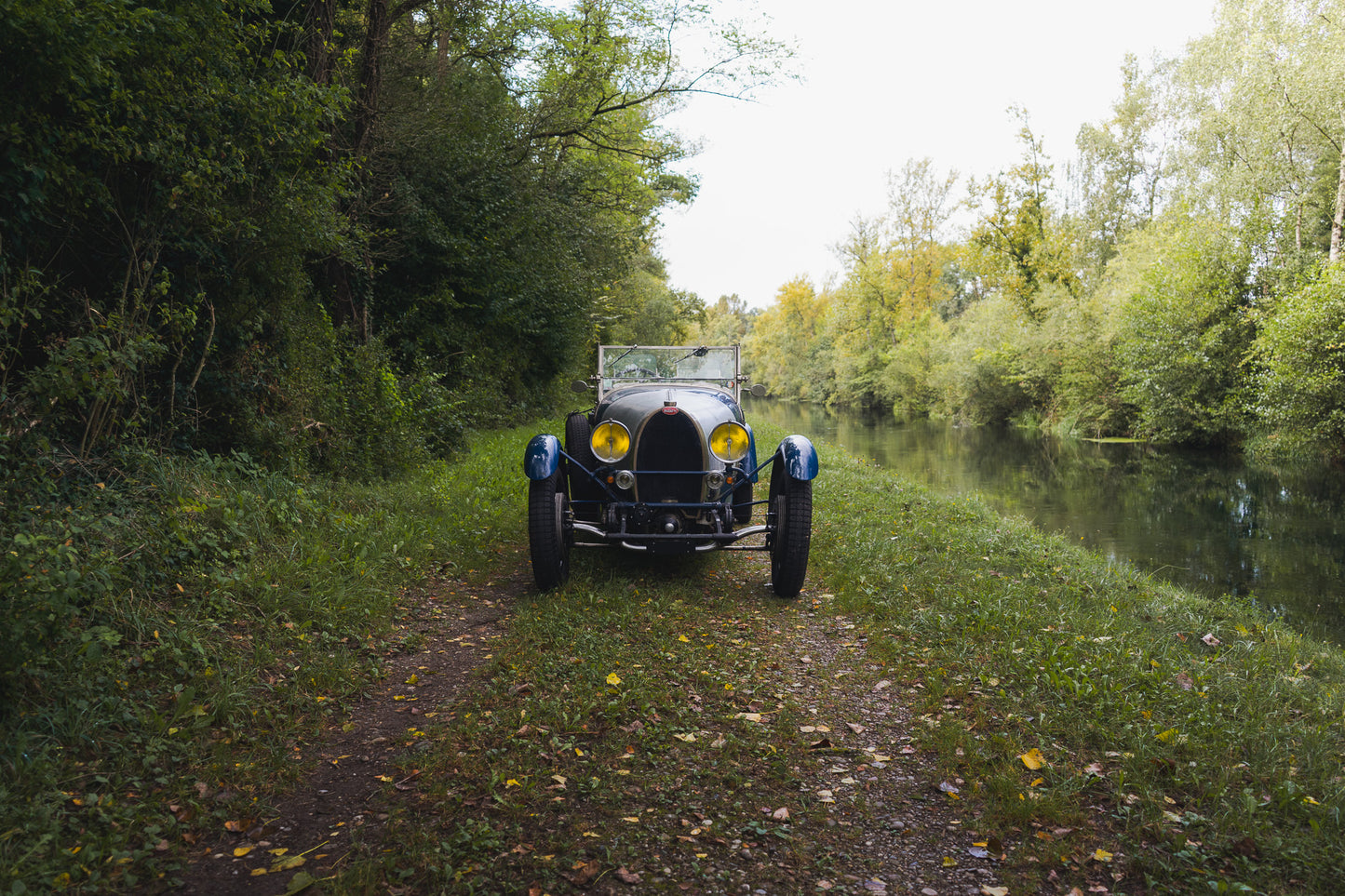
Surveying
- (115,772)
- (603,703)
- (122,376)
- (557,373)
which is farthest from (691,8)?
(115,772)

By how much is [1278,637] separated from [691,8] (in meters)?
13.2

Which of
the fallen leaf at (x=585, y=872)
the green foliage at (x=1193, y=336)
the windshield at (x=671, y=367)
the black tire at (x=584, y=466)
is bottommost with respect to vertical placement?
the fallen leaf at (x=585, y=872)

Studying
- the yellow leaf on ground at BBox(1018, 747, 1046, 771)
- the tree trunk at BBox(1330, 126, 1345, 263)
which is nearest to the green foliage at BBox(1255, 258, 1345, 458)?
the tree trunk at BBox(1330, 126, 1345, 263)

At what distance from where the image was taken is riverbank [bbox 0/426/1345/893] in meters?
2.52

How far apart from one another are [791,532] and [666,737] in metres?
2.20

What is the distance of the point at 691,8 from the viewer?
13633 mm

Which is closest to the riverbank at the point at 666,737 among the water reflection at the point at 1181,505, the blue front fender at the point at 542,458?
the blue front fender at the point at 542,458

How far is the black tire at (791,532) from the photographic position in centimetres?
529

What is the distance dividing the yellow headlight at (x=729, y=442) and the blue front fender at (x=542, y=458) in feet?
3.93

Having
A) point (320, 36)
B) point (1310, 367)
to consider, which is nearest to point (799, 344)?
point (1310, 367)

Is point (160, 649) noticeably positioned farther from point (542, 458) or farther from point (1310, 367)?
point (1310, 367)

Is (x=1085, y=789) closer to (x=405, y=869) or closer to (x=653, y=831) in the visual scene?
(x=653, y=831)

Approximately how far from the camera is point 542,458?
17.6 ft

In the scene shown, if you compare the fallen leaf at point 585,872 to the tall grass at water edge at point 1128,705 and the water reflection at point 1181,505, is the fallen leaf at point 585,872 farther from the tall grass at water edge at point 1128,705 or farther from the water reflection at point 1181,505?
the water reflection at point 1181,505
